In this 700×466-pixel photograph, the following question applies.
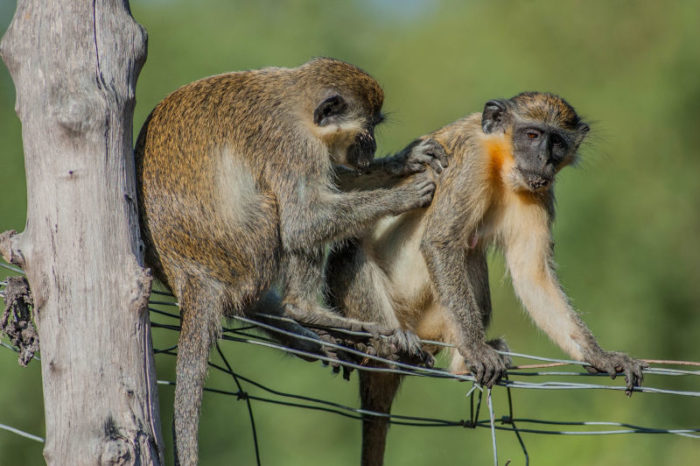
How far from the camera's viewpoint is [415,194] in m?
5.69

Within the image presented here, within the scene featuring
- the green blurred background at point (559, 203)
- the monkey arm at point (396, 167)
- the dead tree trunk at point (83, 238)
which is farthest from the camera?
the green blurred background at point (559, 203)

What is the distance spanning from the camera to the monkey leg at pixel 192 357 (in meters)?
4.19

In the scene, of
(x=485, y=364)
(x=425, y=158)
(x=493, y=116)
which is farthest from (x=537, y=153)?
(x=485, y=364)

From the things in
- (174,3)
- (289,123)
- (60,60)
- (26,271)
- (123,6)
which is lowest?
(26,271)

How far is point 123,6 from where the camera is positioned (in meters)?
4.03

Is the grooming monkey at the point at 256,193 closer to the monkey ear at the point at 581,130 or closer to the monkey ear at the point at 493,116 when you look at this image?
the monkey ear at the point at 493,116

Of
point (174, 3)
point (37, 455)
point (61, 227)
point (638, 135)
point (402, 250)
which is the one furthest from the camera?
point (174, 3)

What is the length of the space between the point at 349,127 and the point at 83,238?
237cm

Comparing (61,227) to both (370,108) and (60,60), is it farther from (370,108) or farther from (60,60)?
(370,108)

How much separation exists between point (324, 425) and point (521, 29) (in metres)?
8.98

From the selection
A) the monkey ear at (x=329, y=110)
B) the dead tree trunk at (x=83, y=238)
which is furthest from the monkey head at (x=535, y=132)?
the dead tree trunk at (x=83, y=238)

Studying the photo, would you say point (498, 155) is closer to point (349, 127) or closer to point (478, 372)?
point (349, 127)

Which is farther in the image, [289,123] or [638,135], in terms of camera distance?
[638,135]

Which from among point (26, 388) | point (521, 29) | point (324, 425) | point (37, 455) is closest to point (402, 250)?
point (26, 388)
